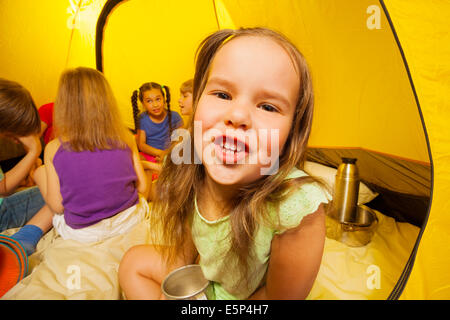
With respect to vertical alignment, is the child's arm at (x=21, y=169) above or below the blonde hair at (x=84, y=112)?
below

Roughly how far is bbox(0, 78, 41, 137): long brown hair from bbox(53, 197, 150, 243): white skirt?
33cm

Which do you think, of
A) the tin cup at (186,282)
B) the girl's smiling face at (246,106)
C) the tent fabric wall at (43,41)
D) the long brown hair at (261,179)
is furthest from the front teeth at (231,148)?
the tent fabric wall at (43,41)

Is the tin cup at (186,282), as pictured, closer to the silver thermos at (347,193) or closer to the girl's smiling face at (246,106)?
the girl's smiling face at (246,106)

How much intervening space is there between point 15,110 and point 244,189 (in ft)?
2.30

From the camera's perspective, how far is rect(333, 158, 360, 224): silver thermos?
90 centimetres

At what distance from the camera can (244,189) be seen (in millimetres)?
482

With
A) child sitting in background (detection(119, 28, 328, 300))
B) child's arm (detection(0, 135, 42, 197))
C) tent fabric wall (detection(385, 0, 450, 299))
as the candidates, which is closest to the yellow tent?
tent fabric wall (detection(385, 0, 450, 299))

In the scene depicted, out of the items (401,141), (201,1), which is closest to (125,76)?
(201,1)

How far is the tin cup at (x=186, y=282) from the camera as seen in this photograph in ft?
1.78

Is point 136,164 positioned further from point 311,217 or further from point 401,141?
point 401,141

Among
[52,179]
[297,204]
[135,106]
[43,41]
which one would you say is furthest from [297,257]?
[43,41]

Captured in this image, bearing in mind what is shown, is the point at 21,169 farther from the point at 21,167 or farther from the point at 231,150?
the point at 231,150
